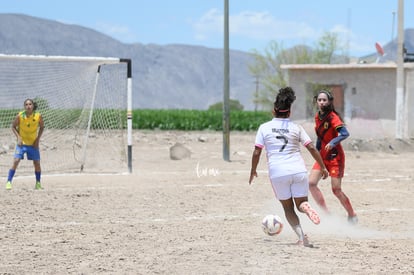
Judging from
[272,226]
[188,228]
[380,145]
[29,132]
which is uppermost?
[29,132]

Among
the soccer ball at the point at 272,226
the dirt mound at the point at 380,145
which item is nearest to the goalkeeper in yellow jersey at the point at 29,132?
the soccer ball at the point at 272,226

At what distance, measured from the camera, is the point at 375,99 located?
31906 millimetres

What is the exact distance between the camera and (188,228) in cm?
1061

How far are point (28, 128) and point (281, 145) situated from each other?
7.89m

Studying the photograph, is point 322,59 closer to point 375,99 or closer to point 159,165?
point 375,99

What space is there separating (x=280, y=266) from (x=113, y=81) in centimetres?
1704

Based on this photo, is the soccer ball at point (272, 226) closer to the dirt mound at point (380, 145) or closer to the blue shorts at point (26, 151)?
the blue shorts at point (26, 151)

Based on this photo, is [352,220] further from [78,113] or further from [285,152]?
[78,113]

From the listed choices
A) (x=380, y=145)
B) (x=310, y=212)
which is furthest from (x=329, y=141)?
(x=380, y=145)

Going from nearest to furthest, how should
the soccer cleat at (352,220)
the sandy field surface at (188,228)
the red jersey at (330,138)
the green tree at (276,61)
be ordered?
the sandy field surface at (188,228), the red jersey at (330,138), the soccer cleat at (352,220), the green tree at (276,61)

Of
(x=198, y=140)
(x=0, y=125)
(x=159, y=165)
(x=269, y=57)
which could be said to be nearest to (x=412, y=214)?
(x=159, y=165)

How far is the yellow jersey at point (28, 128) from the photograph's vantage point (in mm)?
15617

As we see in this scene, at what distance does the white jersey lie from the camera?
881 centimetres

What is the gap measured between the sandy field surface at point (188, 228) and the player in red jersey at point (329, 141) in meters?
0.46
